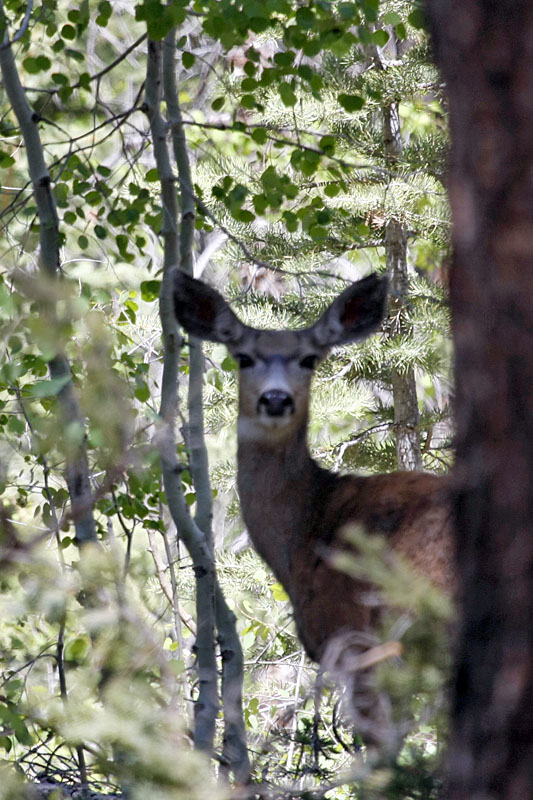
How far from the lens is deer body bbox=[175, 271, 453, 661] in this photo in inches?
177

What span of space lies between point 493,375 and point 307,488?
371 cm

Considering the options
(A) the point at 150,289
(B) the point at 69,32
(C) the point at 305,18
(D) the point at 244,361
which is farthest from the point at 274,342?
(B) the point at 69,32

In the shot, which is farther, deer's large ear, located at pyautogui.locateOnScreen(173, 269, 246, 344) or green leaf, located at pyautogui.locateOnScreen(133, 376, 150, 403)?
deer's large ear, located at pyautogui.locateOnScreen(173, 269, 246, 344)

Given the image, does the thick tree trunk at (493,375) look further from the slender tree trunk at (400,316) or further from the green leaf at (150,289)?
the slender tree trunk at (400,316)

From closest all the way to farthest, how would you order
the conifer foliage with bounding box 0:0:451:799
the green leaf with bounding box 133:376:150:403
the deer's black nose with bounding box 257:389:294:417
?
the conifer foliage with bounding box 0:0:451:799
the green leaf with bounding box 133:376:150:403
the deer's black nose with bounding box 257:389:294:417

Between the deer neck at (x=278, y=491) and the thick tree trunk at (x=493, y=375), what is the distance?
139 inches

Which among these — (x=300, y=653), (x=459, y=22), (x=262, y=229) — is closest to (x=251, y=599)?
(x=300, y=653)

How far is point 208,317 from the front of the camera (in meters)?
5.81

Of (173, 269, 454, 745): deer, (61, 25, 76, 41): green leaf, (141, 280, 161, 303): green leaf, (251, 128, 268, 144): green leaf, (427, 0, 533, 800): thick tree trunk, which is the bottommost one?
(427, 0, 533, 800): thick tree trunk

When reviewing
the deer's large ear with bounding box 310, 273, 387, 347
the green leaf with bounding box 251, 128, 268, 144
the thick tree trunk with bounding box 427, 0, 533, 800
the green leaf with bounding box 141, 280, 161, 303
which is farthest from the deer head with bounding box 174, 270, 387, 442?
the thick tree trunk with bounding box 427, 0, 533, 800

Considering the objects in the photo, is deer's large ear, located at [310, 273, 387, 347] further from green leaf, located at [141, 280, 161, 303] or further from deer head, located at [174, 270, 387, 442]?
green leaf, located at [141, 280, 161, 303]

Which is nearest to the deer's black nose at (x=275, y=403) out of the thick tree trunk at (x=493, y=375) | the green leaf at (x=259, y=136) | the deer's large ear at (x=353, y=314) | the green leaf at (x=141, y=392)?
the green leaf at (x=141, y=392)

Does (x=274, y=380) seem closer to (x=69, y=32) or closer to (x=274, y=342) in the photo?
(x=274, y=342)

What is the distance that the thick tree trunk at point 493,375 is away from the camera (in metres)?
1.58
